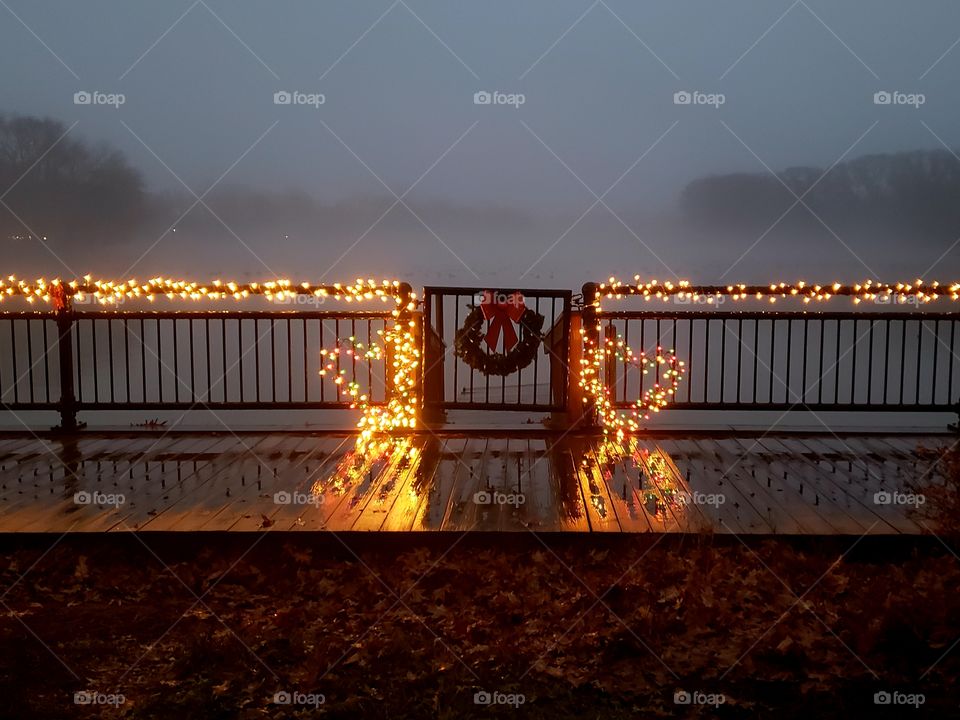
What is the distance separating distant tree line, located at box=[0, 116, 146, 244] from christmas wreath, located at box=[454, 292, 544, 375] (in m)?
25.0

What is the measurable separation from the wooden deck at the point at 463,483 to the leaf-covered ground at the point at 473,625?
0.16 metres

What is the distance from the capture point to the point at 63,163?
27.0 m

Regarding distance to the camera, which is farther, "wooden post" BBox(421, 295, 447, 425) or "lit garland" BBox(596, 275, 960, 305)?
A: "wooden post" BBox(421, 295, 447, 425)

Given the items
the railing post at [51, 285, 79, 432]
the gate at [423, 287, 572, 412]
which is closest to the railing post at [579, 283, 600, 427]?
the gate at [423, 287, 572, 412]

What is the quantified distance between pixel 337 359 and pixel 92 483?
2486mm

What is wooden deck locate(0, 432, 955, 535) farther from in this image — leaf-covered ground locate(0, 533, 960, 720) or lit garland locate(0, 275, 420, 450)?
lit garland locate(0, 275, 420, 450)

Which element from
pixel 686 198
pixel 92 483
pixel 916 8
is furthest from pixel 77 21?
Result: pixel 916 8

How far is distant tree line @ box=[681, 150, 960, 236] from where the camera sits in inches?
1094

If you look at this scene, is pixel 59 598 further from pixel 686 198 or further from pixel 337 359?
pixel 686 198

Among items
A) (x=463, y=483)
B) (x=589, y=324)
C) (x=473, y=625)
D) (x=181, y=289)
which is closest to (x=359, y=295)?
(x=181, y=289)

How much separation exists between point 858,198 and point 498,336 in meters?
27.3

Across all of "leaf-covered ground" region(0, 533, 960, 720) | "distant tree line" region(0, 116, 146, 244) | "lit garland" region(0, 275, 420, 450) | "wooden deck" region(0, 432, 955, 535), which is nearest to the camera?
"leaf-covered ground" region(0, 533, 960, 720)

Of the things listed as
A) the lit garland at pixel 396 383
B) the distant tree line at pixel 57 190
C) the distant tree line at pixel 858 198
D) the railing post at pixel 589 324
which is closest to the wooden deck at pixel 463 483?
the lit garland at pixel 396 383

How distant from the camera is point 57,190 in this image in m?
26.4
